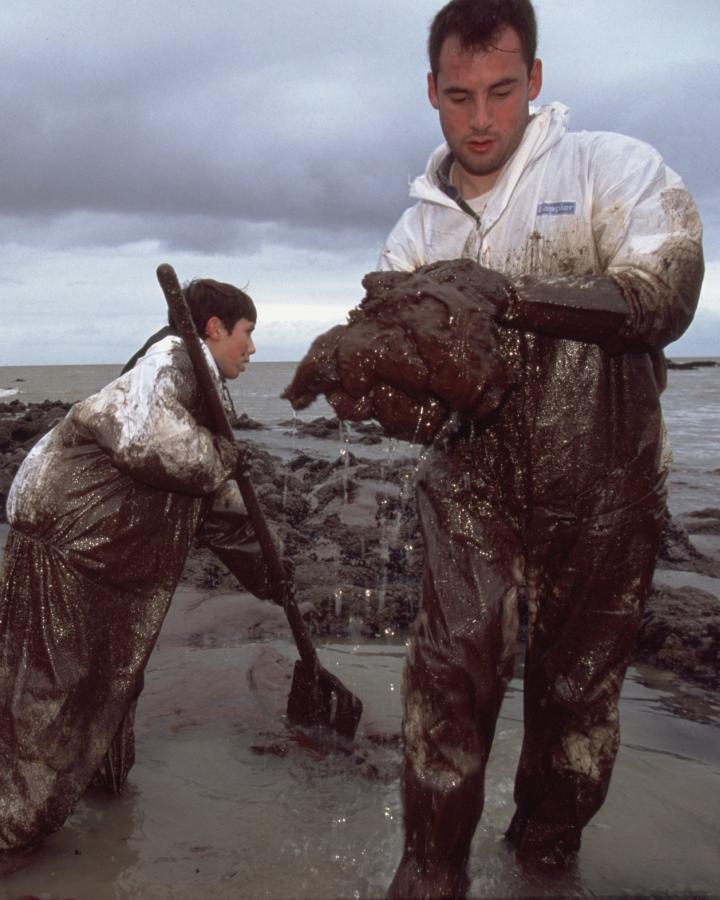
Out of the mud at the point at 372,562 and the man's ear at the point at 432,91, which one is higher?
the man's ear at the point at 432,91

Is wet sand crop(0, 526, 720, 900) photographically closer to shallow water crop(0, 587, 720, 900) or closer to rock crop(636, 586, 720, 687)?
shallow water crop(0, 587, 720, 900)

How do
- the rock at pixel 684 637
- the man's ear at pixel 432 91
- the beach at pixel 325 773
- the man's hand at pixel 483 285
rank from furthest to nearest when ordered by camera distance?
the rock at pixel 684 637 → the beach at pixel 325 773 → the man's ear at pixel 432 91 → the man's hand at pixel 483 285

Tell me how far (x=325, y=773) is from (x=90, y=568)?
141cm

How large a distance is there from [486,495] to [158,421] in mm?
1152

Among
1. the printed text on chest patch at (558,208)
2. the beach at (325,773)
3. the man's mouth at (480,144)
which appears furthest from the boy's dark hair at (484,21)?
the beach at (325,773)

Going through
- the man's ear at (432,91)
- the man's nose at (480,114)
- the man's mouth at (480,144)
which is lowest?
the man's mouth at (480,144)

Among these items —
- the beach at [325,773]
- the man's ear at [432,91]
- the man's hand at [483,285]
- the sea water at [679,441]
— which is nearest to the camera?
the man's hand at [483,285]

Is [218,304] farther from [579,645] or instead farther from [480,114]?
Answer: [579,645]

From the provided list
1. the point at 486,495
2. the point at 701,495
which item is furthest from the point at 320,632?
the point at 701,495

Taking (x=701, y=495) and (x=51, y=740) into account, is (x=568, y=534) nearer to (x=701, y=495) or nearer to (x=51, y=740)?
(x=51, y=740)

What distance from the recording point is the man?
2.81m

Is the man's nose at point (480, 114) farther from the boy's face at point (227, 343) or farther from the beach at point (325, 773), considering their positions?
the beach at point (325, 773)

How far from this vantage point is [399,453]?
51.8 feet

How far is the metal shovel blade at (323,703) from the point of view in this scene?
4.51 metres
